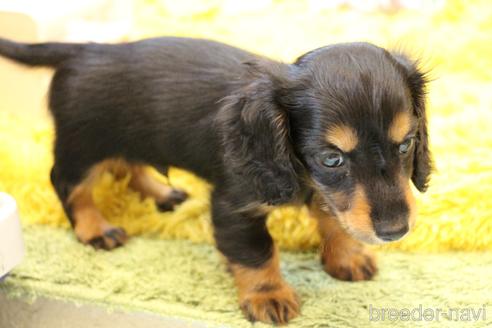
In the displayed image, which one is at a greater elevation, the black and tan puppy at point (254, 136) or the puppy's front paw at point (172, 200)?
the black and tan puppy at point (254, 136)

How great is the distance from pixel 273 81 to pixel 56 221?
3.67ft

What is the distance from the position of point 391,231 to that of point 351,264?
1.76 feet

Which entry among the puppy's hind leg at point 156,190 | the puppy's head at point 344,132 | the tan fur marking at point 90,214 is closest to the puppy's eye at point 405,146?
the puppy's head at point 344,132

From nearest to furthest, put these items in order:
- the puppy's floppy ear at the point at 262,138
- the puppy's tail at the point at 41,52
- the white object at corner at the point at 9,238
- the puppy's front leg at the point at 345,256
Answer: the puppy's floppy ear at the point at 262,138, the white object at corner at the point at 9,238, the puppy's front leg at the point at 345,256, the puppy's tail at the point at 41,52

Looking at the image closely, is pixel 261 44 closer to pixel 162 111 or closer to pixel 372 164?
pixel 162 111

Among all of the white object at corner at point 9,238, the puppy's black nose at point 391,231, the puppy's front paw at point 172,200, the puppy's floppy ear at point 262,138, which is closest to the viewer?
the puppy's black nose at point 391,231

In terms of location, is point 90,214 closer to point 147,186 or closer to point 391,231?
point 147,186

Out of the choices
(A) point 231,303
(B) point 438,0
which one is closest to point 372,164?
(A) point 231,303

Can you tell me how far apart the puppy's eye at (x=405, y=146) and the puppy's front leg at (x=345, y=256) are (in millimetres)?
470

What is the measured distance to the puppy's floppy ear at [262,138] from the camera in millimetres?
1696

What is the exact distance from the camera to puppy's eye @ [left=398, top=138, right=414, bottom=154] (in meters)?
1.63

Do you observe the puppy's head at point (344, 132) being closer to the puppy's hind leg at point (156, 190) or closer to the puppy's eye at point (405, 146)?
the puppy's eye at point (405, 146)

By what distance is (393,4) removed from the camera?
4000 mm

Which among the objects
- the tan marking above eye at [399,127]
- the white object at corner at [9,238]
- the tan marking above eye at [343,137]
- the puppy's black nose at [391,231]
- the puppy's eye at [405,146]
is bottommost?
the white object at corner at [9,238]
